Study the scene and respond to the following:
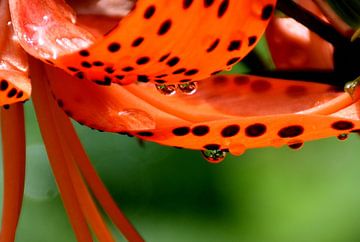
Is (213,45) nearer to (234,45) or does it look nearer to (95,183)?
(234,45)

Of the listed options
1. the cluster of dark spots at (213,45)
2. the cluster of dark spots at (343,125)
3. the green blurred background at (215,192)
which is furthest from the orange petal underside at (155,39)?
the green blurred background at (215,192)

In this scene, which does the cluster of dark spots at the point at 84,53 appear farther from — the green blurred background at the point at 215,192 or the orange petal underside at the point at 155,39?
the green blurred background at the point at 215,192

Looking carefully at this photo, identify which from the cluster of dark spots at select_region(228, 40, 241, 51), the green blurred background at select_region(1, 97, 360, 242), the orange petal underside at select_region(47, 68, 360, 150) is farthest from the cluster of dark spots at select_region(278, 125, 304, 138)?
the green blurred background at select_region(1, 97, 360, 242)

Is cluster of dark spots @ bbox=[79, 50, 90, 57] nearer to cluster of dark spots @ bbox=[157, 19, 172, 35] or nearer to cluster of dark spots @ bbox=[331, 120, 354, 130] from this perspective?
cluster of dark spots @ bbox=[157, 19, 172, 35]

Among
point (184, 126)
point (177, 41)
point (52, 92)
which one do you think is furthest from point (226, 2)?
point (52, 92)

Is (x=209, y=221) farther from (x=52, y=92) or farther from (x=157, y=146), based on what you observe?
(x=52, y=92)

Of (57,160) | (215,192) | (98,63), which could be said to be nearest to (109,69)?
(98,63)
